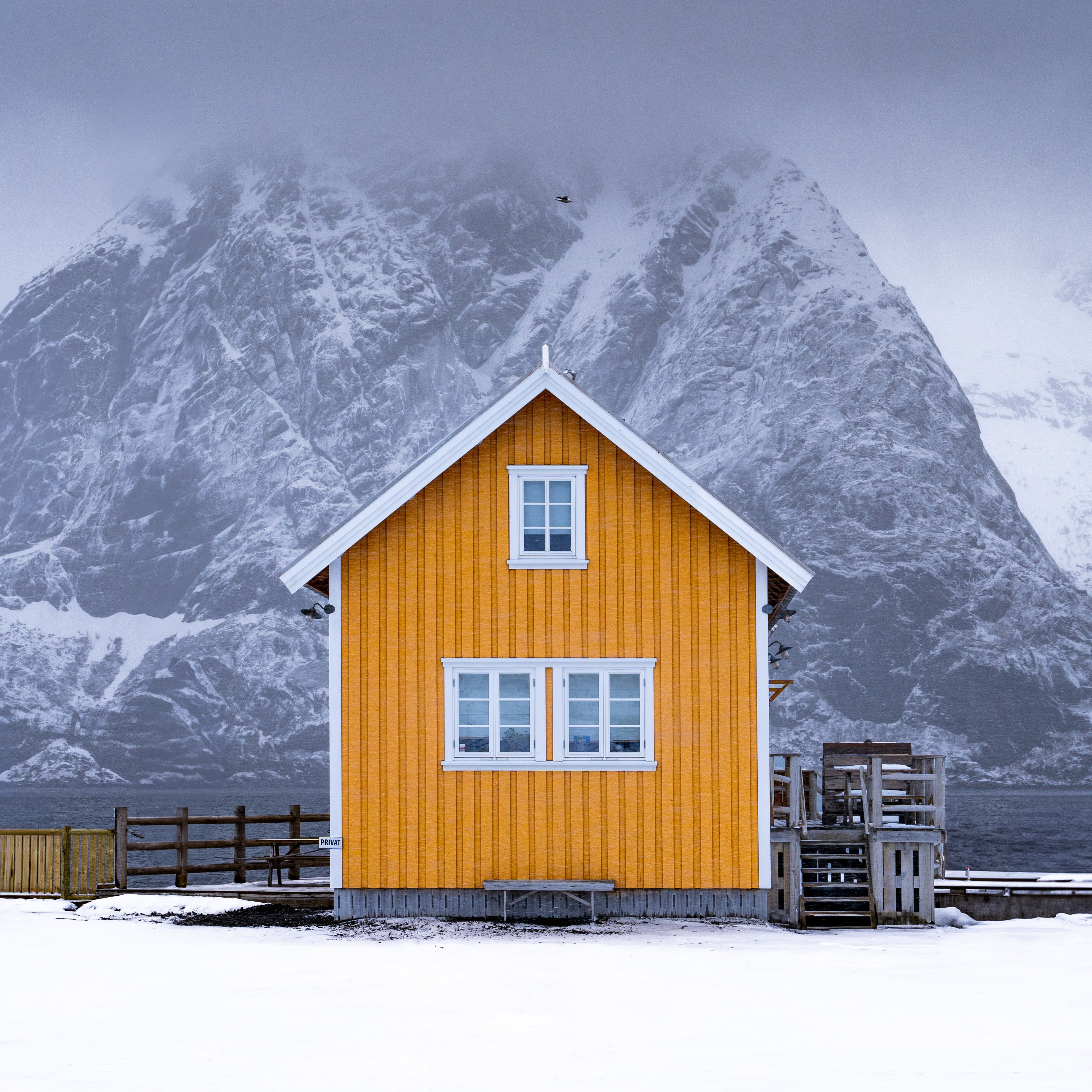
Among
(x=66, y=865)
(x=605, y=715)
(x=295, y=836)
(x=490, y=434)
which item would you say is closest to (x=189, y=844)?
(x=66, y=865)

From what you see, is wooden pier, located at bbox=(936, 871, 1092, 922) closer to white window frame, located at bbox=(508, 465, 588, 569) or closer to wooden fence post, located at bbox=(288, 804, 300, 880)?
white window frame, located at bbox=(508, 465, 588, 569)

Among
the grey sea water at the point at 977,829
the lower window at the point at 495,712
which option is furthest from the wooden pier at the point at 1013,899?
the grey sea water at the point at 977,829

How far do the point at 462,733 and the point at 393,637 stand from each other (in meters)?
1.75

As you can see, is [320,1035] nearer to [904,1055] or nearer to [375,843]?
[904,1055]

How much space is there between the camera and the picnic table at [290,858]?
88.4ft

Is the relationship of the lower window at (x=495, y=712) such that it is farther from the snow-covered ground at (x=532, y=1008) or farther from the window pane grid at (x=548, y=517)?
the snow-covered ground at (x=532, y=1008)

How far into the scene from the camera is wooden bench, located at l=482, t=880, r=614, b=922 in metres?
22.3

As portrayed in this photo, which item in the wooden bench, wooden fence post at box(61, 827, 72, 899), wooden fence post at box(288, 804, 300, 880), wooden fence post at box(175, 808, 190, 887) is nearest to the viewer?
the wooden bench

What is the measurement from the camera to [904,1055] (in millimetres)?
12375

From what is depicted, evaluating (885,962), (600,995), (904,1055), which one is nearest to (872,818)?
(885,962)

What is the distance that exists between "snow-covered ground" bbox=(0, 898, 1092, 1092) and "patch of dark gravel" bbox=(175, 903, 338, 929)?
0.57 meters

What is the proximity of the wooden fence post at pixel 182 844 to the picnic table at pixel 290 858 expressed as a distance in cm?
128

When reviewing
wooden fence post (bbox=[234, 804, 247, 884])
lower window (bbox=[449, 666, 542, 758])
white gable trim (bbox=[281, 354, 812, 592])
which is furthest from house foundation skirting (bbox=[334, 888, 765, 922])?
white gable trim (bbox=[281, 354, 812, 592])

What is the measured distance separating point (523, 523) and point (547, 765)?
3.64 m
